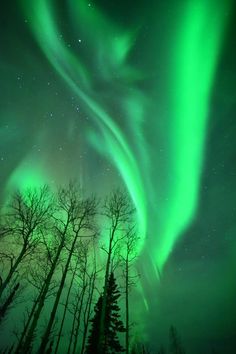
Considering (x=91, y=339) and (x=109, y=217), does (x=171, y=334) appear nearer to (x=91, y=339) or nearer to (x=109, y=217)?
(x=91, y=339)

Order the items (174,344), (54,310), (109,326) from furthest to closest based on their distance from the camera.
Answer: (174,344) < (109,326) < (54,310)

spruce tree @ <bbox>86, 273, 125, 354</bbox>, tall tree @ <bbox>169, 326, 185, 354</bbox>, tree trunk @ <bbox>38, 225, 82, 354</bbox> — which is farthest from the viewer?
tall tree @ <bbox>169, 326, 185, 354</bbox>

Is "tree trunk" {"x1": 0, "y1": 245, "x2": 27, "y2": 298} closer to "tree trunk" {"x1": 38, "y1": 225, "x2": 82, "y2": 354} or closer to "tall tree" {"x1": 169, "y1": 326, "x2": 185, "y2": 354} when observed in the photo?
"tree trunk" {"x1": 38, "y1": 225, "x2": 82, "y2": 354}

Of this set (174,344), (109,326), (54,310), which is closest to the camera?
(54,310)

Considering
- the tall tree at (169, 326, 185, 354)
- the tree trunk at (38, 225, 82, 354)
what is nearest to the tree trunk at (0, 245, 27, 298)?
the tree trunk at (38, 225, 82, 354)

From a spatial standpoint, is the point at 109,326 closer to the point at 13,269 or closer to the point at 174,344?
the point at 13,269

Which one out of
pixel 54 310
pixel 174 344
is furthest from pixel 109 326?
pixel 174 344

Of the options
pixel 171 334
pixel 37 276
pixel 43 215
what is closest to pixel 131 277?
pixel 37 276

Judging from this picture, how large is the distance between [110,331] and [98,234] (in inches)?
626

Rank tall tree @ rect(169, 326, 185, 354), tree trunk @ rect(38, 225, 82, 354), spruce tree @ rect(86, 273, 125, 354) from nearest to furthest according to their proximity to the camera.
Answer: tree trunk @ rect(38, 225, 82, 354) < spruce tree @ rect(86, 273, 125, 354) < tall tree @ rect(169, 326, 185, 354)

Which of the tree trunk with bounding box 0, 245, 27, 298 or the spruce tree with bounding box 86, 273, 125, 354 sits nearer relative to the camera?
the tree trunk with bounding box 0, 245, 27, 298

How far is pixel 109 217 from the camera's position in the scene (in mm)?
15555

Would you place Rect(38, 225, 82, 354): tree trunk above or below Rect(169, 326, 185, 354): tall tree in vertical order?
below

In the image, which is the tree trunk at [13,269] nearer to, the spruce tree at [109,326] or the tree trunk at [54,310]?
the tree trunk at [54,310]
